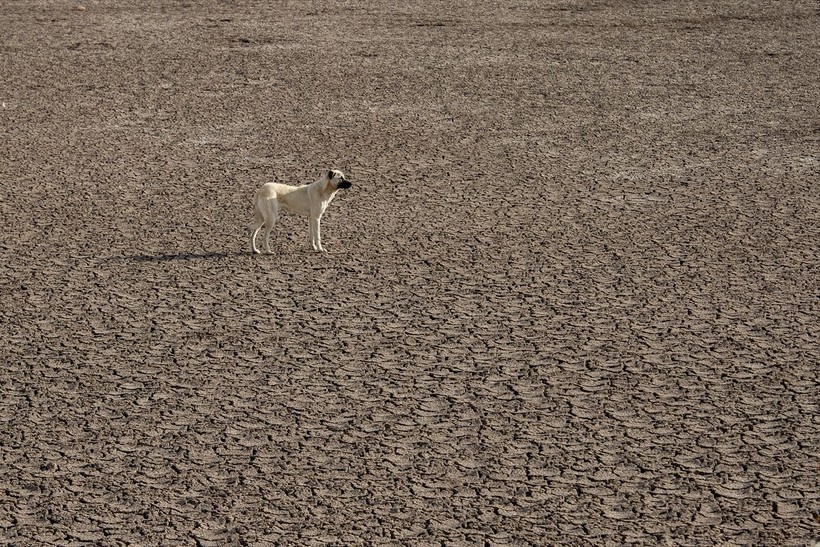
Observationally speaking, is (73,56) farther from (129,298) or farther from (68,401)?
(68,401)

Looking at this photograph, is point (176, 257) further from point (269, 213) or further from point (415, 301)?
point (415, 301)

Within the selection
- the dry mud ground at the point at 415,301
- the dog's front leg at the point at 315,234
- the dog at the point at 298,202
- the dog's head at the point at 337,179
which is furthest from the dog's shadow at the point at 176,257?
the dog's head at the point at 337,179

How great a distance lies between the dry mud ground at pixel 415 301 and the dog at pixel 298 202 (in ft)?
0.65

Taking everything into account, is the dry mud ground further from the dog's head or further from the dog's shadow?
the dog's head

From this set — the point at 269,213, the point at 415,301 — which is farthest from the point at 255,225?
the point at 415,301

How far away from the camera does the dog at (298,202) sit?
33.2ft

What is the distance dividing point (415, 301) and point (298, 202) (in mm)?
1495

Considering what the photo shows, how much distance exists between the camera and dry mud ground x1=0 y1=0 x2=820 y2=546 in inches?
264

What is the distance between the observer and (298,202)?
10.3m

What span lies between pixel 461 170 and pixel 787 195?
2.80m

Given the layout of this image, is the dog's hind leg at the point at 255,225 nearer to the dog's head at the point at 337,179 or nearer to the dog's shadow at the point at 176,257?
the dog's shadow at the point at 176,257

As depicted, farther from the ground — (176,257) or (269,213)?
(269,213)

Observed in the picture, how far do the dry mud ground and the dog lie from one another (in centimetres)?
20

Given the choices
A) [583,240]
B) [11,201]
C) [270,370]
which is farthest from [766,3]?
[270,370]
